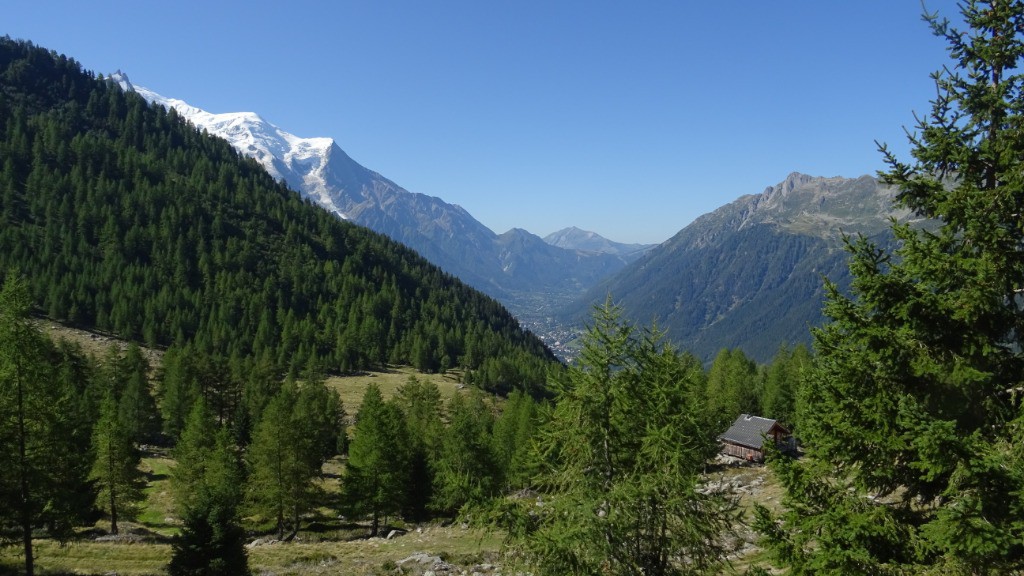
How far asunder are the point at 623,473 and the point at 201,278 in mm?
171905

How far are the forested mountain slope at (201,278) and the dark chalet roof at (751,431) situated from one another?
6867cm

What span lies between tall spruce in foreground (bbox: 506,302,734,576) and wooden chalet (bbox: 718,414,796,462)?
49.3 meters

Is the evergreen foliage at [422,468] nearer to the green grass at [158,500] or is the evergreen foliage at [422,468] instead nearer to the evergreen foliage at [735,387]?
the green grass at [158,500]

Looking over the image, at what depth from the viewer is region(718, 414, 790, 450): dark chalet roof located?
5562 cm

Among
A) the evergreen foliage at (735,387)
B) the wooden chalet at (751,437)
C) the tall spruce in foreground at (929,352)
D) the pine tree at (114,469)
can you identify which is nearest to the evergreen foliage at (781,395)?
the evergreen foliage at (735,387)

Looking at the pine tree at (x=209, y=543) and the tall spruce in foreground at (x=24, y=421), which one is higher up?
the tall spruce in foreground at (x=24, y=421)

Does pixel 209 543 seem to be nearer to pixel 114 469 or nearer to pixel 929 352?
pixel 114 469

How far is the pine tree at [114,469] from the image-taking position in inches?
1503

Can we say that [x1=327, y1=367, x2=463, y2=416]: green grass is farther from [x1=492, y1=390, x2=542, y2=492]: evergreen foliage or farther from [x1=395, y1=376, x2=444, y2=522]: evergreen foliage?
[x1=395, y1=376, x2=444, y2=522]: evergreen foliage

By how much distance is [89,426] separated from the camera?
160 ft

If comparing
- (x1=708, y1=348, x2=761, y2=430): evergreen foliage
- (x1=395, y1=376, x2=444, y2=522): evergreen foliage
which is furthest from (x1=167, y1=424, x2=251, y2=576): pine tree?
(x1=708, y1=348, x2=761, y2=430): evergreen foliage

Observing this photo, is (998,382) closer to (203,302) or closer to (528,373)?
(528,373)

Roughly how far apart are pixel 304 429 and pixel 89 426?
889 inches

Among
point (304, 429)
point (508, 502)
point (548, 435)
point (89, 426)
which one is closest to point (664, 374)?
point (548, 435)
